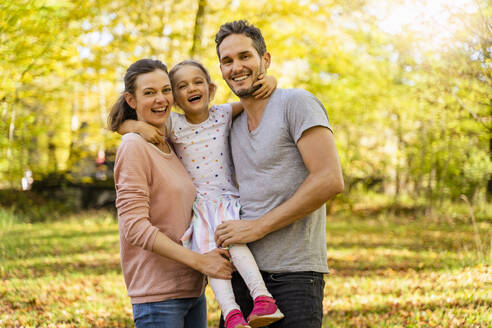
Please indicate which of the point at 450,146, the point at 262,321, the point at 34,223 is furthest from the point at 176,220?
the point at 450,146

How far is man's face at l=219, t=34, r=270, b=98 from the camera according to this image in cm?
243

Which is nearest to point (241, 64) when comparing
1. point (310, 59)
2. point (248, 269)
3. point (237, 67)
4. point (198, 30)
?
point (237, 67)

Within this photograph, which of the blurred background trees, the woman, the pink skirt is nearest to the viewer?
the woman

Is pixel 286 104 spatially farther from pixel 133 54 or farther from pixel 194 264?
pixel 133 54

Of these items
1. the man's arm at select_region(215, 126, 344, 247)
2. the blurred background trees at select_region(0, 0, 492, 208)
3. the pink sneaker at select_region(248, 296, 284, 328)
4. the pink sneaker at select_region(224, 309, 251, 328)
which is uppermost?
the blurred background trees at select_region(0, 0, 492, 208)

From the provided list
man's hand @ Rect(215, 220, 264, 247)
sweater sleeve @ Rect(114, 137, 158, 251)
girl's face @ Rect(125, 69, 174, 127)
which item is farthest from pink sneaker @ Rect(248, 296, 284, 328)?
girl's face @ Rect(125, 69, 174, 127)

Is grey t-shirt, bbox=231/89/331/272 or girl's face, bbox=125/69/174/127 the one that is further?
girl's face, bbox=125/69/174/127

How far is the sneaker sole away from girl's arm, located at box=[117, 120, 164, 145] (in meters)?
0.97

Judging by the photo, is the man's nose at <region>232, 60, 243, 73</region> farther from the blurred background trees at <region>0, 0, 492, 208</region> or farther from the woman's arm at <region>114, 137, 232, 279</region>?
the blurred background trees at <region>0, 0, 492, 208</region>

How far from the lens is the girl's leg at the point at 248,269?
2250mm

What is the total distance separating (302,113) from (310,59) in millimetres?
8019

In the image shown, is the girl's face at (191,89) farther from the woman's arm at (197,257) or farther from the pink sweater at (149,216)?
the woman's arm at (197,257)

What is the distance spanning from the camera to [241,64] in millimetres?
2434

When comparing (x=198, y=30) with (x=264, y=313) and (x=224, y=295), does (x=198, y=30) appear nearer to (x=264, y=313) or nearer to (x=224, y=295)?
(x=224, y=295)
